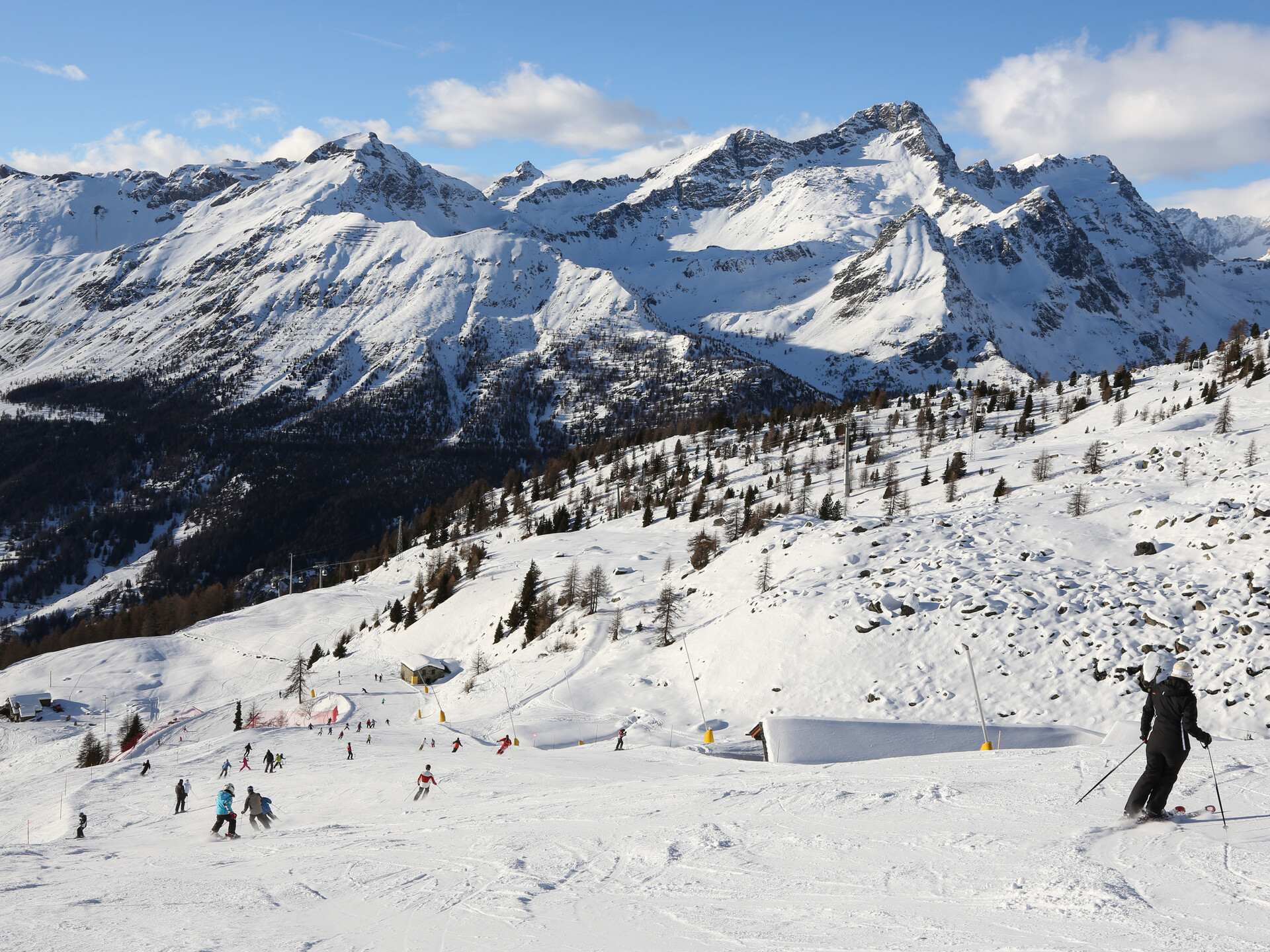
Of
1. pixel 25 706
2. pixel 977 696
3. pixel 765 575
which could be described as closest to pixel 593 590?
pixel 765 575

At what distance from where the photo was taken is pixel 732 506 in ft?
325

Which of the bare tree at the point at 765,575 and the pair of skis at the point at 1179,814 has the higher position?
the bare tree at the point at 765,575

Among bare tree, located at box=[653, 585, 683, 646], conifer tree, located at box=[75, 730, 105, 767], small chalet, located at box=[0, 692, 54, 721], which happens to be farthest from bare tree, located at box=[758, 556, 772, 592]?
small chalet, located at box=[0, 692, 54, 721]

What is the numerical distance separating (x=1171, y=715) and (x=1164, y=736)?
31 centimetres

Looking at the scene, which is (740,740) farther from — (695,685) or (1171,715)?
(1171,715)

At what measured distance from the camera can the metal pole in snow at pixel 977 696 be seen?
92.0 ft

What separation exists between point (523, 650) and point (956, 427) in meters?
84.8

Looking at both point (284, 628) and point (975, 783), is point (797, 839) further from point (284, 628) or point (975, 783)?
point (284, 628)

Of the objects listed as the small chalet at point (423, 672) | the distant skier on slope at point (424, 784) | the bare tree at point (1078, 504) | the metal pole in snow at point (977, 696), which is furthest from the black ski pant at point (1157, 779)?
the small chalet at point (423, 672)

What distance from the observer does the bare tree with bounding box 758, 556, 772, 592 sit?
5072cm

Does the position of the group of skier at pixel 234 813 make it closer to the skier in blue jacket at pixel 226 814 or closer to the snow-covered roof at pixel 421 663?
the skier in blue jacket at pixel 226 814

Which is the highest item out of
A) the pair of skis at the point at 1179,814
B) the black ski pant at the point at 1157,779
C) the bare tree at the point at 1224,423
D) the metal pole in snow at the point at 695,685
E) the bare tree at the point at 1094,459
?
the bare tree at the point at 1224,423

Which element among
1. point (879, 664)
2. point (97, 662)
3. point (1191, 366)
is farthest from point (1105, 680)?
point (1191, 366)

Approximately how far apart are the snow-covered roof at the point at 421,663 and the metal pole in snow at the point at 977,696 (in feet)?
148
